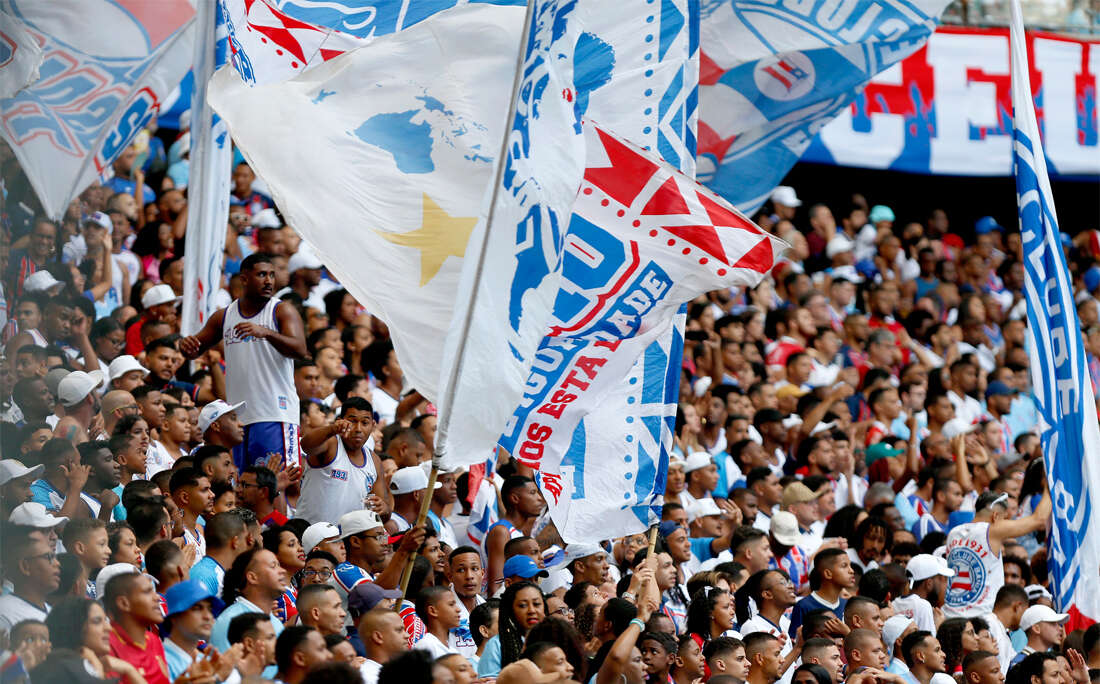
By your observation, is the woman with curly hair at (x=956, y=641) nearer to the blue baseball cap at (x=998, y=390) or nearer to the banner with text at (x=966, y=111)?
the blue baseball cap at (x=998, y=390)

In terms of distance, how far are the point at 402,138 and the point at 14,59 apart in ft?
10.4

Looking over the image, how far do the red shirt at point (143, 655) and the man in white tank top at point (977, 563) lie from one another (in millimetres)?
5188

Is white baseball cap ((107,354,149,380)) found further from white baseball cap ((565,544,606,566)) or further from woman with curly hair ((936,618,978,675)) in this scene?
woman with curly hair ((936,618,978,675))

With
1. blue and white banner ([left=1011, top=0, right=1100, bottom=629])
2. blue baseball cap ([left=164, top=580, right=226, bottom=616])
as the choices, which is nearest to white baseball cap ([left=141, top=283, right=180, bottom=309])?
blue baseball cap ([left=164, top=580, right=226, bottom=616])

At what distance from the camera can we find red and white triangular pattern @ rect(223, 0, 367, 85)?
710cm

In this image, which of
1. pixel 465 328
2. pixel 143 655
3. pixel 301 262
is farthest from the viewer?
pixel 301 262

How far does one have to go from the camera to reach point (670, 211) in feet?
21.8

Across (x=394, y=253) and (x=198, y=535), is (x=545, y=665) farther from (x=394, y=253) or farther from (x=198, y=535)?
(x=198, y=535)

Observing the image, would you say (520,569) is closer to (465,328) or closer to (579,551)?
(579,551)

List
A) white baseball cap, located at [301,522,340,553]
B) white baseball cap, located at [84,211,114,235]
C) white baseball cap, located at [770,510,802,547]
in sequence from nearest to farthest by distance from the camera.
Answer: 1. white baseball cap, located at [301,522,340,553]
2. white baseball cap, located at [770,510,802,547]
3. white baseball cap, located at [84,211,114,235]

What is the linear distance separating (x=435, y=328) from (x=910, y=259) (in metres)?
11.9

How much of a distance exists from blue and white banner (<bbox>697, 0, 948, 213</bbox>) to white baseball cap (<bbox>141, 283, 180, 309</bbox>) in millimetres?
3326

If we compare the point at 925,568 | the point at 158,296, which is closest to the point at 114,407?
the point at 158,296

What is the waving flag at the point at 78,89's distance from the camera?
9.01 m
